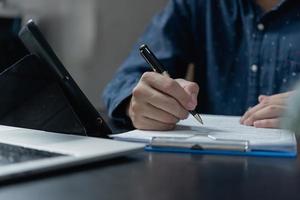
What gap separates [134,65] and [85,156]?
0.59m

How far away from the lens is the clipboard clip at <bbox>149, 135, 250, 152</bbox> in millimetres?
631

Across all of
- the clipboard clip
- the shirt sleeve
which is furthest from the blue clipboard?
the shirt sleeve

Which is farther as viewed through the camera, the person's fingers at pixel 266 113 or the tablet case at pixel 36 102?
the person's fingers at pixel 266 113

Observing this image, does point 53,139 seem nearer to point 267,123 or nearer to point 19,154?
point 19,154

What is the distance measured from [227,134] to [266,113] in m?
0.12

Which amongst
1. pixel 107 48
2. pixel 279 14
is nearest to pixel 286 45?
pixel 279 14

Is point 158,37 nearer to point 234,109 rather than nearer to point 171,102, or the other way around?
point 234,109

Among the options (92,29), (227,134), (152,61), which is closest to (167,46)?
(152,61)

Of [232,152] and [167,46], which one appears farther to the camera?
[167,46]

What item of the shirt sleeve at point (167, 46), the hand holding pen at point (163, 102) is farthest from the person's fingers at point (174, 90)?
the shirt sleeve at point (167, 46)

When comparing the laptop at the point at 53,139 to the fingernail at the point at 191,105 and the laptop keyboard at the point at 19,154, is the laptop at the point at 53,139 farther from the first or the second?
the fingernail at the point at 191,105

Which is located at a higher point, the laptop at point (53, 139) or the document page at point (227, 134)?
the laptop at point (53, 139)

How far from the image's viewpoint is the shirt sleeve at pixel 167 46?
3.55 ft

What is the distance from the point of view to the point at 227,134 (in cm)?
71
